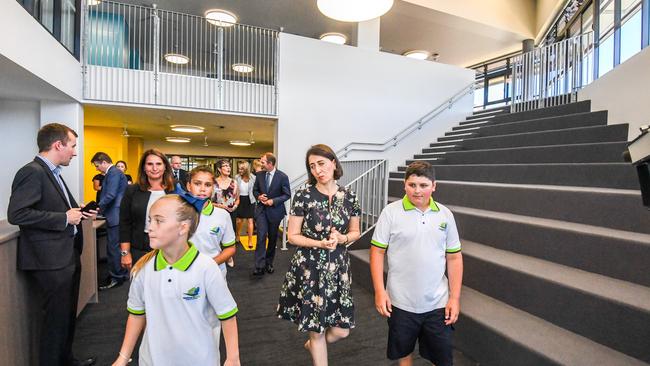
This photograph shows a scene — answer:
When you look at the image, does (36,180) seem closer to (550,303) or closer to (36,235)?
(36,235)

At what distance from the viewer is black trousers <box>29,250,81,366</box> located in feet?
6.42

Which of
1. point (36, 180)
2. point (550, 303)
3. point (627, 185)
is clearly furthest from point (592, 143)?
point (36, 180)

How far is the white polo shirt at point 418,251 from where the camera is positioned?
1853 mm

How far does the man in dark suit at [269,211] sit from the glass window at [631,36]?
489cm

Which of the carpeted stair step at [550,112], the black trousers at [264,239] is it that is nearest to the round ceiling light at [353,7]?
the black trousers at [264,239]

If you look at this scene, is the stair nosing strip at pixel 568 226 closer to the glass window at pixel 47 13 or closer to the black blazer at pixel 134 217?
the black blazer at pixel 134 217

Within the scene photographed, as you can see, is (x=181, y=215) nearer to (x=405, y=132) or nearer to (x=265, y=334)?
(x=265, y=334)

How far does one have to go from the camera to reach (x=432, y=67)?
26.1 feet

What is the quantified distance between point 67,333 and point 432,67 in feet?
26.5

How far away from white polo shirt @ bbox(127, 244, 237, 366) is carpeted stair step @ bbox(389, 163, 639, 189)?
3.67 metres

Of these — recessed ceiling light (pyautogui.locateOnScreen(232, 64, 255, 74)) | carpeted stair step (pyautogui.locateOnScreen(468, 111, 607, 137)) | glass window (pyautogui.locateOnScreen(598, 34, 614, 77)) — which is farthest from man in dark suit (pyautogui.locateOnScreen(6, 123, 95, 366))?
glass window (pyautogui.locateOnScreen(598, 34, 614, 77))

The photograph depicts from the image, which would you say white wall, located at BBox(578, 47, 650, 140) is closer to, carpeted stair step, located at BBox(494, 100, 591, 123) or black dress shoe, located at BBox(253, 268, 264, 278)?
carpeted stair step, located at BBox(494, 100, 591, 123)

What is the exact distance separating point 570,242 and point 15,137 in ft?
24.9

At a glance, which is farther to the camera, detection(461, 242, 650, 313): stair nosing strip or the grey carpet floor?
the grey carpet floor
